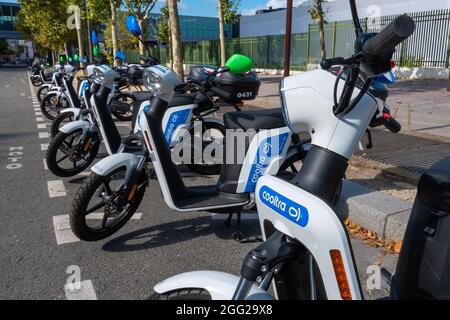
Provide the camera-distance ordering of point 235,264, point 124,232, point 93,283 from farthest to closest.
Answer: point 124,232
point 235,264
point 93,283

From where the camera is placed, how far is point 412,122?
6.91 metres

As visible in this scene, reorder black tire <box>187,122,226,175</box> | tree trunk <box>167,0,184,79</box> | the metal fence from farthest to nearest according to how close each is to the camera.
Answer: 1. the metal fence
2. tree trunk <box>167,0,184,79</box>
3. black tire <box>187,122,226,175</box>

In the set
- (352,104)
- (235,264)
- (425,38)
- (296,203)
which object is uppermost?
Result: (425,38)

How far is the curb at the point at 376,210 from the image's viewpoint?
3.06 m

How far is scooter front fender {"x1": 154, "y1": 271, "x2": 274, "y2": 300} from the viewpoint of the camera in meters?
1.38

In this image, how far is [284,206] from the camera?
1395mm

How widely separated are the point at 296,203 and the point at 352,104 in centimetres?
39

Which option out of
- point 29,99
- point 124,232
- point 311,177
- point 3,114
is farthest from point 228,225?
point 29,99

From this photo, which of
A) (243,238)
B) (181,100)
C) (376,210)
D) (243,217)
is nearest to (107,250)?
(243,238)

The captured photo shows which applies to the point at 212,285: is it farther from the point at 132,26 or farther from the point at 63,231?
the point at 132,26

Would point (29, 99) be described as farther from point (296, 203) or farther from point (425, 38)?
point (425, 38)

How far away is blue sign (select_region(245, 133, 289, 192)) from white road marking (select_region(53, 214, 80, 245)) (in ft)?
4.97

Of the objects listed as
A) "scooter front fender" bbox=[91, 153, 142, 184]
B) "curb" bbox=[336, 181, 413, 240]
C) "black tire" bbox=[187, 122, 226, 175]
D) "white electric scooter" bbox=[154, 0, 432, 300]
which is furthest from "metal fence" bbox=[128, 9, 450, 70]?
"white electric scooter" bbox=[154, 0, 432, 300]

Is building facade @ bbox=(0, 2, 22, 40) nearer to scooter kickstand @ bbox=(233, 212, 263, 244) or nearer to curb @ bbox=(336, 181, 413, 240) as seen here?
scooter kickstand @ bbox=(233, 212, 263, 244)
